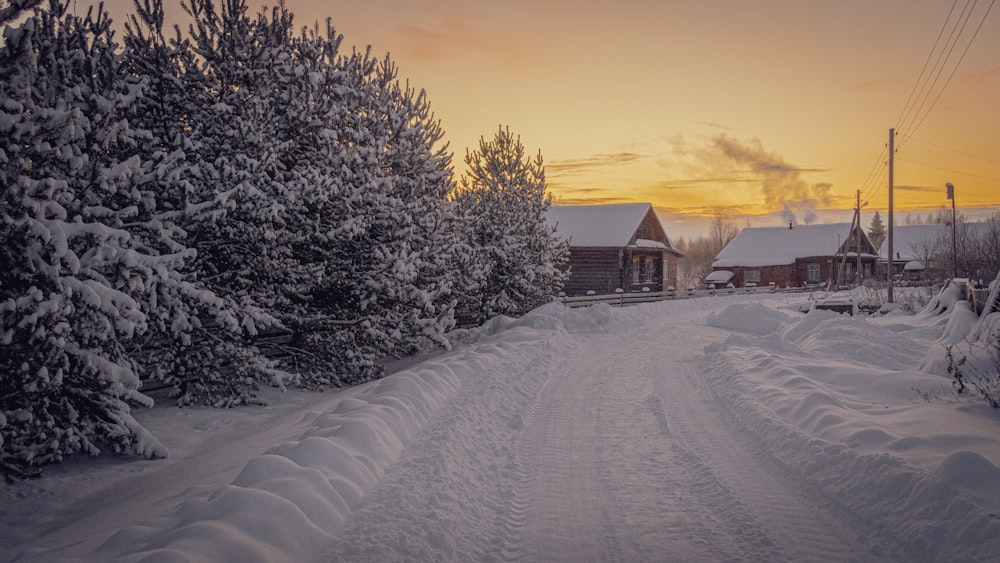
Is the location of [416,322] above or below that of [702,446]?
above

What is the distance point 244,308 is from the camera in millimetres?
10500

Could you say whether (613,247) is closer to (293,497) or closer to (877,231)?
(293,497)

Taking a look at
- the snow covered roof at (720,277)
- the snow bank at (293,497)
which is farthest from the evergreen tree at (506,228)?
the snow covered roof at (720,277)

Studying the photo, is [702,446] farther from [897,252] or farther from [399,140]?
[897,252]

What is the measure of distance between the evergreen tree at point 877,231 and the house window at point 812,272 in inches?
2254

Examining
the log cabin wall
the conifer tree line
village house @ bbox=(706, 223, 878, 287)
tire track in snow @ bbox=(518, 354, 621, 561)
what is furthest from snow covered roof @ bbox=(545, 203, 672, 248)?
tire track in snow @ bbox=(518, 354, 621, 561)

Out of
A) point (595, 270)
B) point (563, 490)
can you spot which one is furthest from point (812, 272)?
point (563, 490)

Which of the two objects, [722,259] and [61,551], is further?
[722,259]

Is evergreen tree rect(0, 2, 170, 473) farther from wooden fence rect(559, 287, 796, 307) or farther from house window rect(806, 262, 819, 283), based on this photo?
house window rect(806, 262, 819, 283)

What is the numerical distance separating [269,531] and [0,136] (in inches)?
216

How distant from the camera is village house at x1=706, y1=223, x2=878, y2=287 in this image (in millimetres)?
54344

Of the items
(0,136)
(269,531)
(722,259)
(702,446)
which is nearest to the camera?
(269,531)

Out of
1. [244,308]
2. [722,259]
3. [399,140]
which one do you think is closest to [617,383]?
[244,308]

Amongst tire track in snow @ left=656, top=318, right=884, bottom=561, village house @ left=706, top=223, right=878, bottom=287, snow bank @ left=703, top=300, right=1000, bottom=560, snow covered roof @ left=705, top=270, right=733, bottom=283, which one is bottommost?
tire track in snow @ left=656, top=318, right=884, bottom=561
